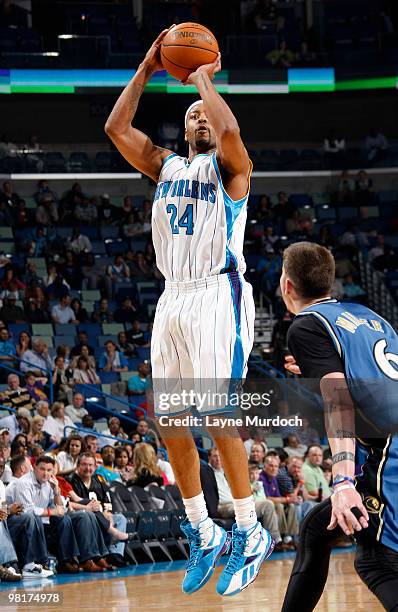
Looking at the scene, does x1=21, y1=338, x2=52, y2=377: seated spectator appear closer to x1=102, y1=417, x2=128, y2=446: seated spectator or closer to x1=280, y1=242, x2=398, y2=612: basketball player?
x1=102, y1=417, x2=128, y2=446: seated spectator

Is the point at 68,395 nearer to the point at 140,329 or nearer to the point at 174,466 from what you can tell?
the point at 140,329

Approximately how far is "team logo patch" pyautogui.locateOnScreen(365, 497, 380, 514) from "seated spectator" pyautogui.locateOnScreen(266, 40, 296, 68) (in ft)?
64.0

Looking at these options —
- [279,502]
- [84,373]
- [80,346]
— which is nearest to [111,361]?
[80,346]

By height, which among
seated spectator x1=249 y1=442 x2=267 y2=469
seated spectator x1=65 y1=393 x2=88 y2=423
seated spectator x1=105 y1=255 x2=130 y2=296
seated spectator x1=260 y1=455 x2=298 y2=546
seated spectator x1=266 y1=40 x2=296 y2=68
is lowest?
seated spectator x1=260 y1=455 x2=298 y2=546

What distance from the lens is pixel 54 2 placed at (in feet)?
75.2

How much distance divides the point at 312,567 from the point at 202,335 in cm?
130

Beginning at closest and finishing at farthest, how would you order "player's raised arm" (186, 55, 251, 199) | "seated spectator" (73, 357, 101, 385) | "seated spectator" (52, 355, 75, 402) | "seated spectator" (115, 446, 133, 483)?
1. "player's raised arm" (186, 55, 251, 199)
2. "seated spectator" (115, 446, 133, 483)
3. "seated spectator" (52, 355, 75, 402)
4. "seated spectator" (73, 357, 101, 385)

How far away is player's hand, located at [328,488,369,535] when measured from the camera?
3.87 m

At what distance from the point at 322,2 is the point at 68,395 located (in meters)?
14.6

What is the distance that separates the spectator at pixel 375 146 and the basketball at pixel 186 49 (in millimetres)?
18451

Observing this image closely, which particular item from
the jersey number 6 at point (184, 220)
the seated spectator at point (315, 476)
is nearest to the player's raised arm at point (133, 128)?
the jersey number 6 at point (184, 220)

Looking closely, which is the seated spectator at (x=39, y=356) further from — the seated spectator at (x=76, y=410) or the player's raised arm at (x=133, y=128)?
the player's raised arm at (x=133, y=128)

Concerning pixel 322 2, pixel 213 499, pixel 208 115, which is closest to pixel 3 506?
pixel 213 499

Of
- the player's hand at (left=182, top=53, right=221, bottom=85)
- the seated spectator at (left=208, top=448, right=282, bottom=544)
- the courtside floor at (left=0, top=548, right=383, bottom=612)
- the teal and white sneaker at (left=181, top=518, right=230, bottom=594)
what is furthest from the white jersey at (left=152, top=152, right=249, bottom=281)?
the seated spectator at (left=208, top=448, right=282, bottom=544)
